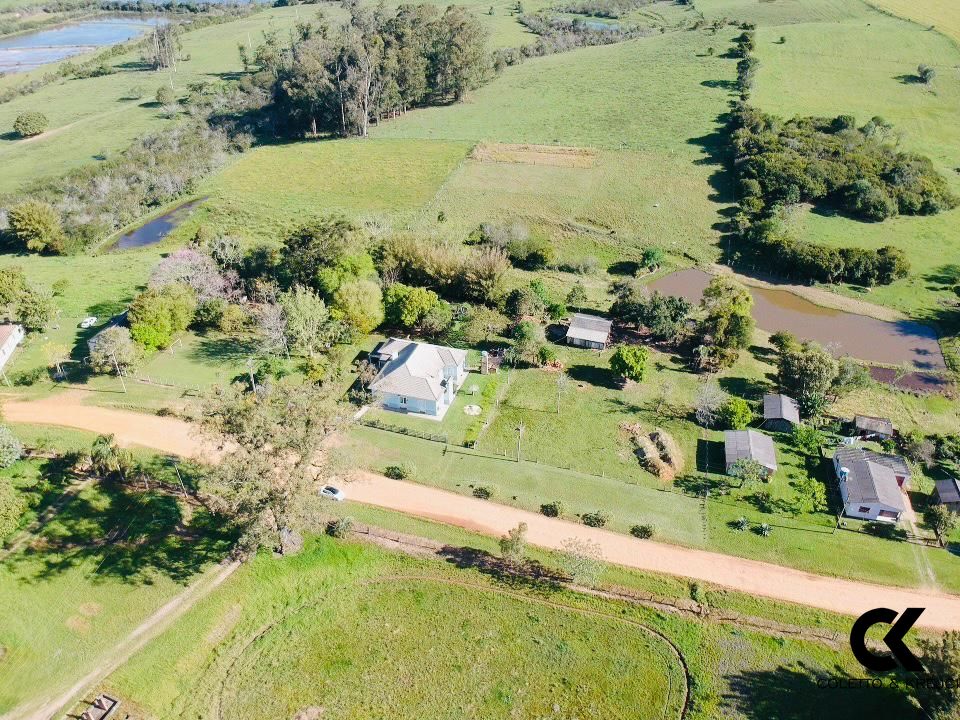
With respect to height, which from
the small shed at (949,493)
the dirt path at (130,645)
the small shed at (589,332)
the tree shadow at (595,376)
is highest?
the small shed at (589,332)

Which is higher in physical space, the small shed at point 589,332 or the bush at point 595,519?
the small shed at point 589,332

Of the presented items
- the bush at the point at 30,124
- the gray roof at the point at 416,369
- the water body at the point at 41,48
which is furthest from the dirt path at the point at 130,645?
the water body at the point at 41,48

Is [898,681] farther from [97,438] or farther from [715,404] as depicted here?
[97,438]

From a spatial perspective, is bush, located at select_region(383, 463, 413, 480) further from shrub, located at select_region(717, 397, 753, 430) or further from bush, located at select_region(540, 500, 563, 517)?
shrub, located at select_region(717, 397, 753, 430)

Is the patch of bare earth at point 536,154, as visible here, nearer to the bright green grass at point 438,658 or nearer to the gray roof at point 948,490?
the gray roof at point 948,490

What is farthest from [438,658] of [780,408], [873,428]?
[873,428]

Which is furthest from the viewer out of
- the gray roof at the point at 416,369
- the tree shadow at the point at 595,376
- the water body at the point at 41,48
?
the water body at the point at 41,48
